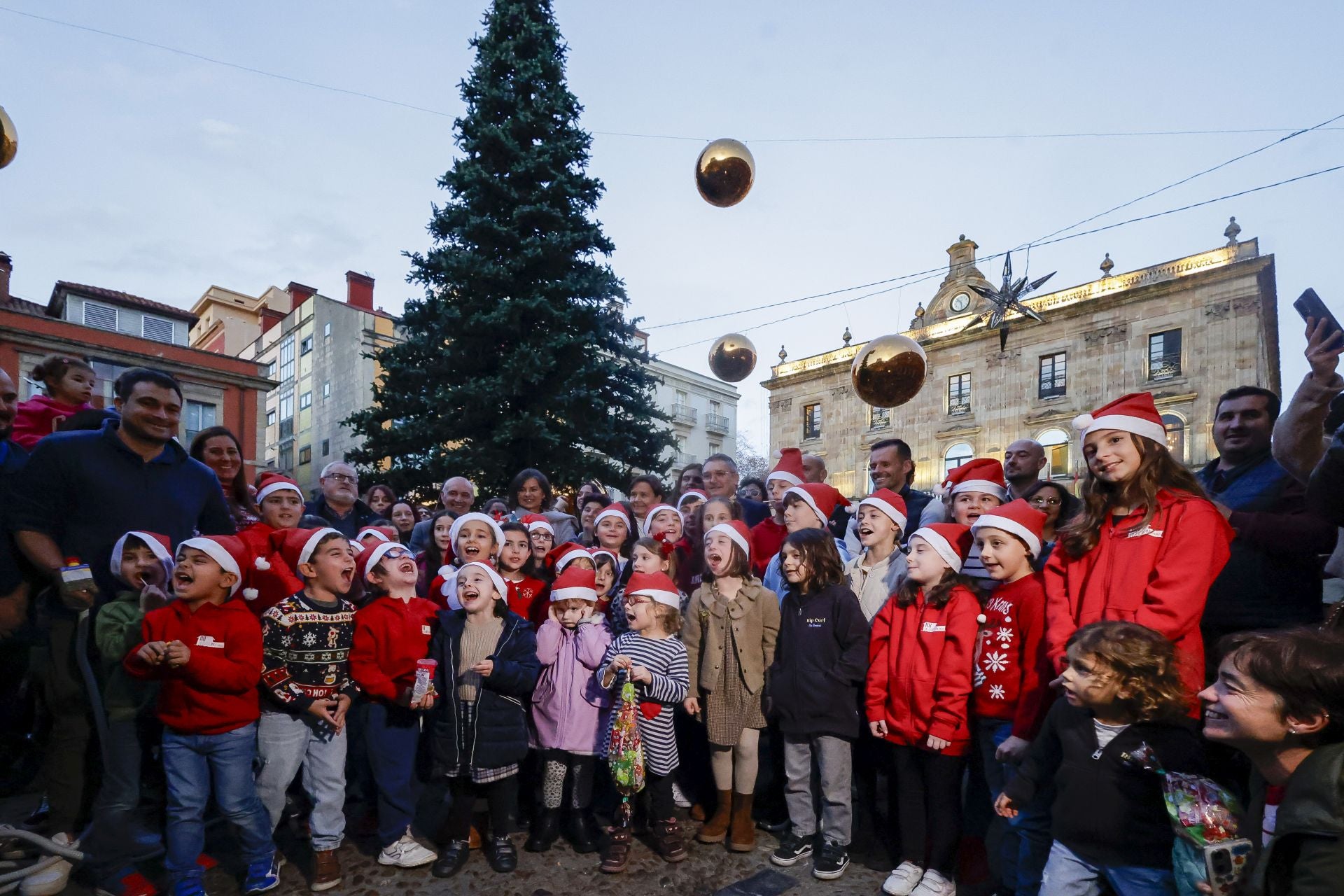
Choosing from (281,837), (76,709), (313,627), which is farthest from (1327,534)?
(76,709)

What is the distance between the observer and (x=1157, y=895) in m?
2.43

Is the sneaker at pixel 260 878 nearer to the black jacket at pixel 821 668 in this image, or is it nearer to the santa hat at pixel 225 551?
the santa hat at pixel 225 551

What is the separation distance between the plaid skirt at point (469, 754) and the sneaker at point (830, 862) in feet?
5.58

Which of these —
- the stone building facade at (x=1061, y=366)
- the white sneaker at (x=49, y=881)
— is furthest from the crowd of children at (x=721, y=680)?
the stone building facade at (x=1061, y=366)

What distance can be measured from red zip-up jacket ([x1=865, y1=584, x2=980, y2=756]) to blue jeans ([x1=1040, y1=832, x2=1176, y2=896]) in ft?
2.38

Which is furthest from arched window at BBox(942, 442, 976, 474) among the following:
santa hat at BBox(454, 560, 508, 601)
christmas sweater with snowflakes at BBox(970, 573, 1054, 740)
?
santa hat at BBox(454, 560, 508, 601)

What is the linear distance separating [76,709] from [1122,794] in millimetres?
4618

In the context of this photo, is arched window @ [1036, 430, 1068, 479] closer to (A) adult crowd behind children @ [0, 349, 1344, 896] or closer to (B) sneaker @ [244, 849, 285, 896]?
(A) adult crowd behind children @ [0, 349, 1344, 896]

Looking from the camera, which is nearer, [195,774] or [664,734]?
[195,774]

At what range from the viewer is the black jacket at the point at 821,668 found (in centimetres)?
373

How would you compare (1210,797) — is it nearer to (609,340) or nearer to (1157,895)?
(1157,895)

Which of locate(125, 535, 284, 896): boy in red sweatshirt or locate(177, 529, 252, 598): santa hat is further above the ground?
locate(177, 529, 252, 598): santa hat

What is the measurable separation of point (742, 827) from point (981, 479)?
2537 mm

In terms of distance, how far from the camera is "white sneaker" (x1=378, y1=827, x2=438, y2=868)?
3.67m
